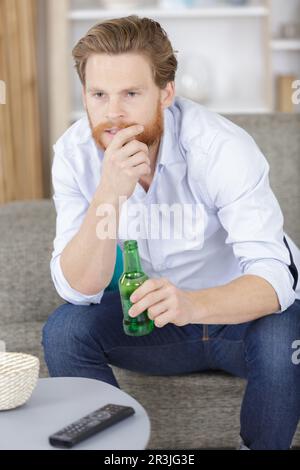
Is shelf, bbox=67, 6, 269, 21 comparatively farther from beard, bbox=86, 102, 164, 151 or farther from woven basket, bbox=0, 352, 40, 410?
woven basket, bbox=0, 352, 40, 410

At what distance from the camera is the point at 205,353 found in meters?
1.52

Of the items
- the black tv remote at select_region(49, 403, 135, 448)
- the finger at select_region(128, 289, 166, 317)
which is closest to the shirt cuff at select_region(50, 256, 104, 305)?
the finger at select_region(128, 289, 166, 317)

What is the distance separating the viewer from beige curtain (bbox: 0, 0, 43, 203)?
9.77 ft

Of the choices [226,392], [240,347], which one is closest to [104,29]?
[240,347]

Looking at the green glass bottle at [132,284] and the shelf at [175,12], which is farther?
the shelf at [175,12]

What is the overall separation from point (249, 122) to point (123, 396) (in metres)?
1.10

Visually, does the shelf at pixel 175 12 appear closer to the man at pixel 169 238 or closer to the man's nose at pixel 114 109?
the man at pixel 169 238

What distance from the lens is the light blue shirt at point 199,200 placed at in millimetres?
1429

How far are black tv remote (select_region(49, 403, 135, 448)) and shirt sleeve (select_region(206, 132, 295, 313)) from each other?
41 cm

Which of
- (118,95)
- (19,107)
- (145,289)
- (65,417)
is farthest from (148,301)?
(19,107)

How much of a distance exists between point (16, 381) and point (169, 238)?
546 mm

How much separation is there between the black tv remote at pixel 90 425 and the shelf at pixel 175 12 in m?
2.42

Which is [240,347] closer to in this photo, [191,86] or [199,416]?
[199,416]

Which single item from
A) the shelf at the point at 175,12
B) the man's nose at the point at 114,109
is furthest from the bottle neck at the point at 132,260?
the shelf at the point at 175,12
